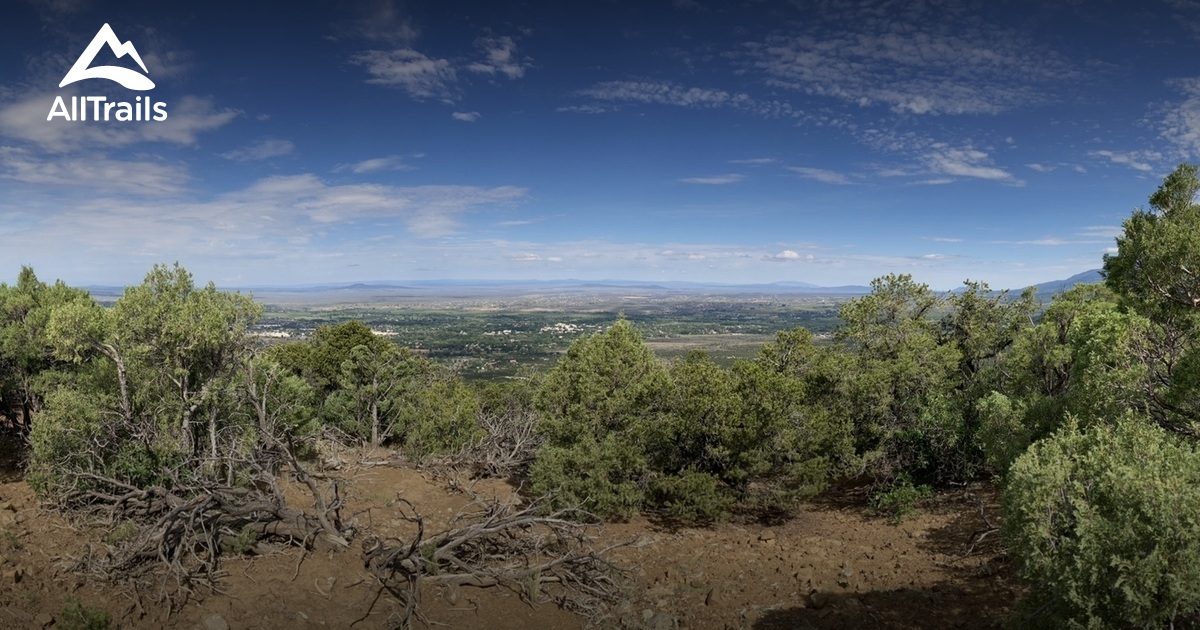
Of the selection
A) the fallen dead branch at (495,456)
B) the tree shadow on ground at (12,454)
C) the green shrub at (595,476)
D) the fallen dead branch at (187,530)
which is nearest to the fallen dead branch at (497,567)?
the fallen dead branch at (187,530)

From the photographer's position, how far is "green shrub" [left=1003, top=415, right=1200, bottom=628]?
20.5 ft

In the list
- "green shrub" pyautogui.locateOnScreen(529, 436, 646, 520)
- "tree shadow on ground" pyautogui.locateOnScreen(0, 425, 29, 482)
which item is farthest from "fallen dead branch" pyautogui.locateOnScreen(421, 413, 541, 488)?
"tree shadow on ground" pyautogui.locateOnScreen(0, 425, 29, 482)

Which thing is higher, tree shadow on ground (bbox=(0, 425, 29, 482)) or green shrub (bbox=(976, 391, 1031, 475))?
green shrub (bbox=(976, 391, 1031, 475))

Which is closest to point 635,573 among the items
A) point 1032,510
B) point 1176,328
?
point 1032,510

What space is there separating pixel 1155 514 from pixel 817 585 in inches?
269

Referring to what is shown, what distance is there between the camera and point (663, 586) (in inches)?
478

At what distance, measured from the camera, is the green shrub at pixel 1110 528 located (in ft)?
20.5

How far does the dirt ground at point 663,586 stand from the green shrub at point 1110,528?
12.2 ft

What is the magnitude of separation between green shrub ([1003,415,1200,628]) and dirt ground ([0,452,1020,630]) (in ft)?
12.2

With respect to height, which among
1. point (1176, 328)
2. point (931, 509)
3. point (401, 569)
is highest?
point (1176, 328)

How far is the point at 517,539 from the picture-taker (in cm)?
1290

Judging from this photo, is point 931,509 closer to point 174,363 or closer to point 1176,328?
point 1176,328

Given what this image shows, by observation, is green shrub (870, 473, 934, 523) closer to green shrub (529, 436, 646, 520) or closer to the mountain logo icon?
green shrub (529, 436, 646, 520)

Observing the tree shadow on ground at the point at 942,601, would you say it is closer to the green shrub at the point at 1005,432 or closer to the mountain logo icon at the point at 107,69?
the green shrub at the point at 1005,432
